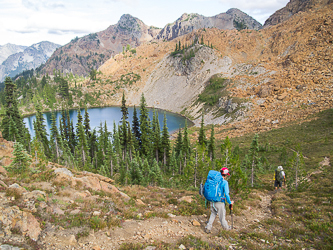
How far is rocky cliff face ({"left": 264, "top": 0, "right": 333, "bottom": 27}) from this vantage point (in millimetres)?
120637

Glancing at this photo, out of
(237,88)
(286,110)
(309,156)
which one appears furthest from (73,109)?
(309,156)

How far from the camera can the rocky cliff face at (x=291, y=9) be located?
120637 mm

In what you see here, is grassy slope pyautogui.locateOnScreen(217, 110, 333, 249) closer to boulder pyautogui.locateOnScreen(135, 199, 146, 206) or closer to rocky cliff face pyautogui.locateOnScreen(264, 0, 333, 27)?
boulder pyautogui.locateOnScreen(135, 199, 146, 206)

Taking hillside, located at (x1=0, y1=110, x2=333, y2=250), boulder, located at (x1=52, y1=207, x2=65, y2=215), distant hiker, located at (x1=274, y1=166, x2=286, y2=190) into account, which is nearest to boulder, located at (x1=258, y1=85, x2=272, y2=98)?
distant hiker, located at (x1=274, y1=166, x2=286, y2=190)

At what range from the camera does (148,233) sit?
8031 millimetres

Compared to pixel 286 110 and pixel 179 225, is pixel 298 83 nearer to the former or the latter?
pixel 286 110

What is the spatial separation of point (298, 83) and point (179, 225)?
83.0 meters

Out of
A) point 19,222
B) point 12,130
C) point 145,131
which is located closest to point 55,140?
point 12,130

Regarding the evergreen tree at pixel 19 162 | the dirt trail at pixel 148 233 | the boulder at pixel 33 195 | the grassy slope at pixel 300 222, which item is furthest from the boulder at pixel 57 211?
the grassy slope at pixel 300 222

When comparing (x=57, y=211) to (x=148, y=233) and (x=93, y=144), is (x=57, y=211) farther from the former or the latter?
(x=93, y=144)

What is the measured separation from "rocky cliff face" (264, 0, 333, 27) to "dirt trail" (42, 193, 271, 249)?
158110 mm

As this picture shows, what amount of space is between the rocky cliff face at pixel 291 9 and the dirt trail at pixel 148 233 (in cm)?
15811

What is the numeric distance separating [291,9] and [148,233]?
19210cm

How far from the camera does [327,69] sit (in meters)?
70.1
